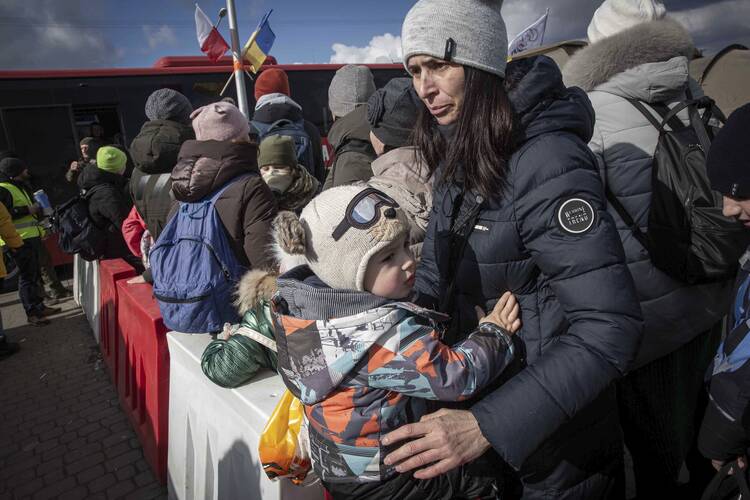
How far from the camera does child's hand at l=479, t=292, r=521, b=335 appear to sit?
1340mm

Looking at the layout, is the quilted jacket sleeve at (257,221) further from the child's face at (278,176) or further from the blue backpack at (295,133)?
the blue backpack at (295,133)

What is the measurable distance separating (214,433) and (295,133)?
3.00 metres

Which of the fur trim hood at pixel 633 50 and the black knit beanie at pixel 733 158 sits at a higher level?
the fur trim hood at pixel 633 50

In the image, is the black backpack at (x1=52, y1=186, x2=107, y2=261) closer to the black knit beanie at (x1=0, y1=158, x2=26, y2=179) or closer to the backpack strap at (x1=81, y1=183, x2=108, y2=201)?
the backpack strap at (x1=81, y1=183, x2=108, y2=201)

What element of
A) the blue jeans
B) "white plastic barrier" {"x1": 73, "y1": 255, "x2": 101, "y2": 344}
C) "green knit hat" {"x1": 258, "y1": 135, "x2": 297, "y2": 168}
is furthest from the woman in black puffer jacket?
the blue jeans

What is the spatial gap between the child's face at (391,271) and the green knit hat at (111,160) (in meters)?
4.90

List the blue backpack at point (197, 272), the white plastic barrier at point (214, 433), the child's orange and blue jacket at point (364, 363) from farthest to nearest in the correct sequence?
1. the blue backpack at point (197, 272)
2. the white plastic barrier at point (214, 433)
3. the child's orange and blue jacket at point (364, 363)

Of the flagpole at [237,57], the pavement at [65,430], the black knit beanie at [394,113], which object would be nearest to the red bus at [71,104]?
the flagpole at [237,57]

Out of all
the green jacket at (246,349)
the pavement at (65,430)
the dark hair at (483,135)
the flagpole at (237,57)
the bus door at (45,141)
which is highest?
the flagpole at (237,57)

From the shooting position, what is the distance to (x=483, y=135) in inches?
50.8

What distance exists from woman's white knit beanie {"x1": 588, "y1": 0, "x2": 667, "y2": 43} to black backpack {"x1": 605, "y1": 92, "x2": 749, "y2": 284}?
2.59 ft

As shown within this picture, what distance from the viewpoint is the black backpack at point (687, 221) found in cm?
161

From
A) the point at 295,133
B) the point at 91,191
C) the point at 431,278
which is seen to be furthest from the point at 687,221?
the point at 91,191

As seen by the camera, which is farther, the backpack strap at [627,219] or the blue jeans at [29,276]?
the blue jeans at [29,276]
